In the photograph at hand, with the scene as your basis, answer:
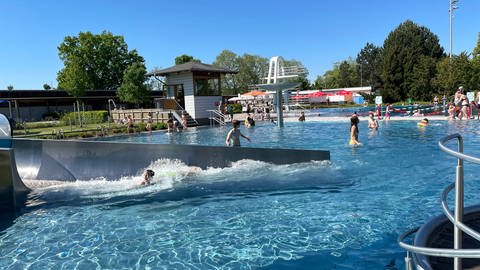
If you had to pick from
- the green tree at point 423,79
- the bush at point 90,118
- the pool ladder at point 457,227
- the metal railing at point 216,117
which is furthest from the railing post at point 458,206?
the green tree at point 423,79

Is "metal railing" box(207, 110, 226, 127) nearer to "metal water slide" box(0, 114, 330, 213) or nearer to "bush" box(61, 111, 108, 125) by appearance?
"bush" box(61, 111, 108, 125)

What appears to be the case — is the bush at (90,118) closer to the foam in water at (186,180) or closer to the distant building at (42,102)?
the distant building at (42,102)

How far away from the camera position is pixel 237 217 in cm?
740

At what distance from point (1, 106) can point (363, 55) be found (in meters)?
91.6

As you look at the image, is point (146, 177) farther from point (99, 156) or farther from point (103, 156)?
point (99, 156)

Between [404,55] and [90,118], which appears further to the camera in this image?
[404,55]

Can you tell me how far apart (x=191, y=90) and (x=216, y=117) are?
3.24 m

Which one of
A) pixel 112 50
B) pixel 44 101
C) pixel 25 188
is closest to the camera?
pixel 25 188

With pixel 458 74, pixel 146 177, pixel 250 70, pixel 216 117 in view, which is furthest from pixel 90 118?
pixel 250 70

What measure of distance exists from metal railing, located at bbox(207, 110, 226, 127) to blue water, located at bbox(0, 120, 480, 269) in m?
18.9

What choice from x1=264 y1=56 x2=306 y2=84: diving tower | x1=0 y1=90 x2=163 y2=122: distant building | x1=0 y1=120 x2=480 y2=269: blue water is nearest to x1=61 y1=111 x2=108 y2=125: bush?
x1=0 y1=90 x2=163 y2=122: distant building

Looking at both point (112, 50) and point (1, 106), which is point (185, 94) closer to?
point (1, 106)

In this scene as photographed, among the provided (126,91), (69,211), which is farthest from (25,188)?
(126,91)

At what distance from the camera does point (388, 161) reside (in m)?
12.6
